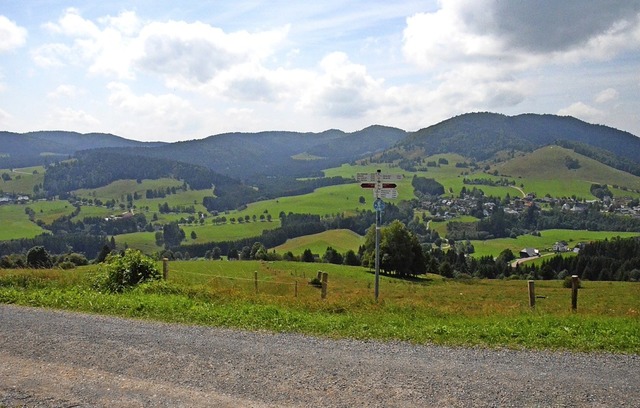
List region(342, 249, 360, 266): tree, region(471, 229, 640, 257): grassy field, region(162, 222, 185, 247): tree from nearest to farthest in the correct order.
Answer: region(342, 249, 360, 266): tree, region(471, 229, 640, 257): grassy field, region(162, 222, 185, 247): tree

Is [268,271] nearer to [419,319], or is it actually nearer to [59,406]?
[419,319]

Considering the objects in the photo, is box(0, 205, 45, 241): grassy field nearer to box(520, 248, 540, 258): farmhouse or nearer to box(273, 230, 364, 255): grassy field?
box(273, 230, 364, 255): grassy field

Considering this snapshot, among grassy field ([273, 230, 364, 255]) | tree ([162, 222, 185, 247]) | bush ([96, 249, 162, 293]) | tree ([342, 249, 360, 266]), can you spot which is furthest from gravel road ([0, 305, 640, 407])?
tree ([162, 222, 185, 247])

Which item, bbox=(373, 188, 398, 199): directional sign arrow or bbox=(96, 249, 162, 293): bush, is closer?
bbox=(373, 188, 398, 199): directional sign arrow

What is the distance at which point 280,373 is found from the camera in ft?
29.8

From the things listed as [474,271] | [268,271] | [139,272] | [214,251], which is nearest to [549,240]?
[474,271]

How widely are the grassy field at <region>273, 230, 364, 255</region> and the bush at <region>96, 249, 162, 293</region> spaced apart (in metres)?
104

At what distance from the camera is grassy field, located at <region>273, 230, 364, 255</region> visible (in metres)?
132

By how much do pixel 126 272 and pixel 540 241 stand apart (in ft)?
495

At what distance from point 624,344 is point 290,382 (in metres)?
7.60

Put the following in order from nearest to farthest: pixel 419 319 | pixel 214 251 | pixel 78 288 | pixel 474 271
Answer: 1. pixel 419 319
2. pixel 78 288
3. pixel 474 271
4. pixel 214 251

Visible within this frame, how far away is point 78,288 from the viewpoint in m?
18.3

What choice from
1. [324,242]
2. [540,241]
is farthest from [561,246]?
[324,242]

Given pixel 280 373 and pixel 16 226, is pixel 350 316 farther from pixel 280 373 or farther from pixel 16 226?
pixel 16 226
